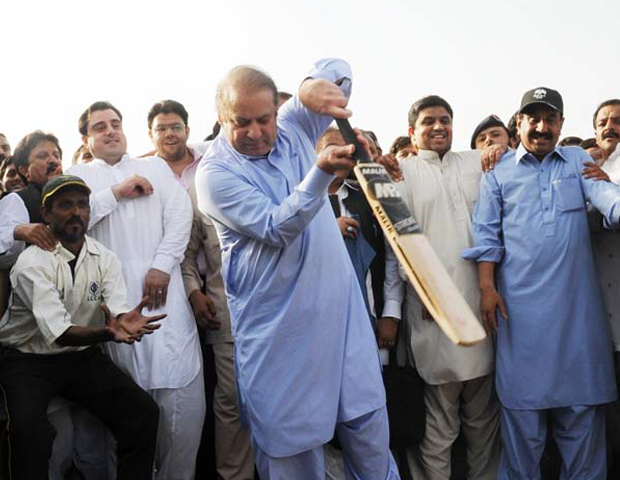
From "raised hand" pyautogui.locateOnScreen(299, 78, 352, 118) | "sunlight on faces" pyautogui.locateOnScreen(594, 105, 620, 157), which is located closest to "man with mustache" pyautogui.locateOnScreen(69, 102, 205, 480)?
"raised hand" pyautogui.locateOnScreen(299, 78, 352, 118)

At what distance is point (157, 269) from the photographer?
365cm

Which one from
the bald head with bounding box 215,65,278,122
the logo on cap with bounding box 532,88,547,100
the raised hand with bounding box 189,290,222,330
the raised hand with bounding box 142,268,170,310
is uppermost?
the logo on cap with bounding box 532,88,547,100

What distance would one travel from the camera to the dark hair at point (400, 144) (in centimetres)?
667

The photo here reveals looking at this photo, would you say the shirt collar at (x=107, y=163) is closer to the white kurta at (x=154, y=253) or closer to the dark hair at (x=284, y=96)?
the white kurta at (x=154, y=253)

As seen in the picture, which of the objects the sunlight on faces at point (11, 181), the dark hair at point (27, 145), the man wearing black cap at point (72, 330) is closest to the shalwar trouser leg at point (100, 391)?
the man wearing black cap at point (72, 330)

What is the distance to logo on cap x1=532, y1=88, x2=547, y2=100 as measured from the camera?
3.60m

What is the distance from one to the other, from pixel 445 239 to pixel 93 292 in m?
2.03

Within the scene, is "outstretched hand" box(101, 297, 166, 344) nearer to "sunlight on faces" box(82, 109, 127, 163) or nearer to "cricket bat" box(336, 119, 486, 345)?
"sunlight on faces" box(82, 109, 127, 163)

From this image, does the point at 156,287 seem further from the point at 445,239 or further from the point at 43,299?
the point at 445,239

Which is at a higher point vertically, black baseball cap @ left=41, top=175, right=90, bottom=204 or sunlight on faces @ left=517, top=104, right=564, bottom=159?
sunlight on faces @ left=517, top=104, right=564, bottom=159

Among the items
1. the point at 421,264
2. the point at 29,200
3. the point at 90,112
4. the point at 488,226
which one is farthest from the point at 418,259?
the point at 90,112

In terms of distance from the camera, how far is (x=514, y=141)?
208 inches

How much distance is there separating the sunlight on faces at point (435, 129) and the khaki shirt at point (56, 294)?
2038 millimetres

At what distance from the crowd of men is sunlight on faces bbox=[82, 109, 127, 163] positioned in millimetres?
13
